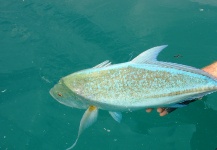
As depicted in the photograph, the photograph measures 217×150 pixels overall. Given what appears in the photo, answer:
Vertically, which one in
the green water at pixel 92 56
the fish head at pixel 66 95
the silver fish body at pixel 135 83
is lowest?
the green water at pixel 92 56

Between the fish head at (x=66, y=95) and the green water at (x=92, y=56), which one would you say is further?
the green water at (x=92, y=56)

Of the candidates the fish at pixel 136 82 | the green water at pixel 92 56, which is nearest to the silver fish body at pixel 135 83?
the fish at pixel 136 82

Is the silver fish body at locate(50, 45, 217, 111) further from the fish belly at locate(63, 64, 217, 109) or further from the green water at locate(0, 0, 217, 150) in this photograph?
the green water at locate(0, 0, 217, 150)

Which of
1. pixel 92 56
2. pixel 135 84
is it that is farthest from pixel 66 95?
pixel 92 56

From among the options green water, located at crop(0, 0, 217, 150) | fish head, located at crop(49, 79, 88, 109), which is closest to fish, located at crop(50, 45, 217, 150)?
fish head, located at crop(49, 79, 88, 109)

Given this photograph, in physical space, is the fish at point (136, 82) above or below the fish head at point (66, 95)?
above

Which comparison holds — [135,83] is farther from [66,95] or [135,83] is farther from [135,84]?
[66,95]

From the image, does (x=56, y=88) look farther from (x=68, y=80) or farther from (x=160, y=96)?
(x=160, y=96)

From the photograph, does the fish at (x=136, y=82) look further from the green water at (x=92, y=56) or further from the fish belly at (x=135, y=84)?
the green water at (x=92, y=56)
